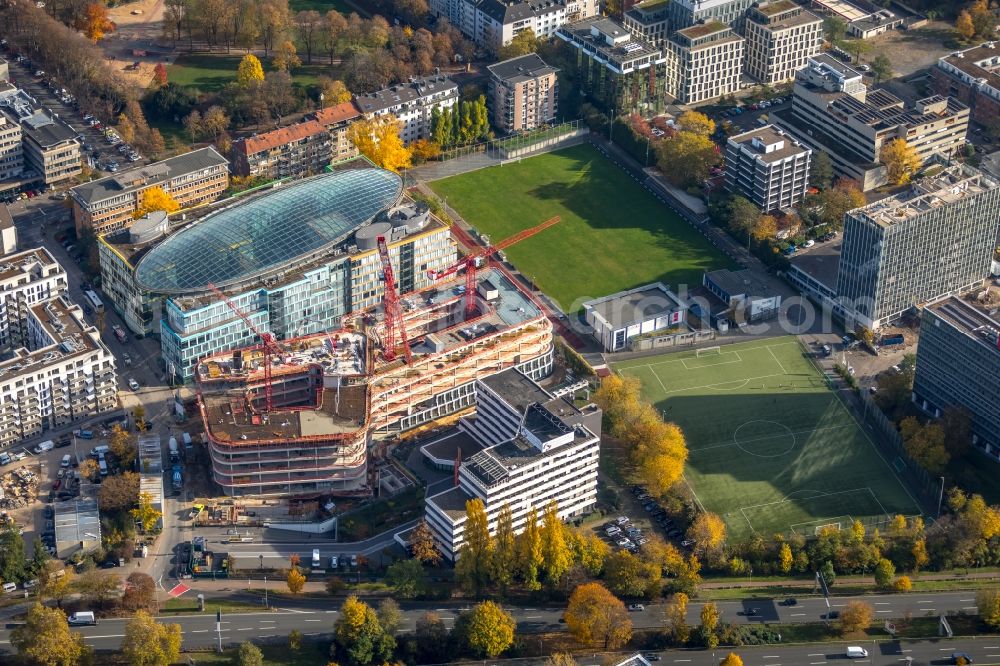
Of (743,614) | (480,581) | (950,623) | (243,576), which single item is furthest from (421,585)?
(950,623)

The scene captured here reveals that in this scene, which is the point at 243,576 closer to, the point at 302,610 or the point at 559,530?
the point at 302,610

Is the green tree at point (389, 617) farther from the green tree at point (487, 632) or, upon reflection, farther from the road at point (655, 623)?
the green tree at point (487, 632)

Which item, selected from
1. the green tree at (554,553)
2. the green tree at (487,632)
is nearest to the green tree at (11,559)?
the green tree at (487,632)

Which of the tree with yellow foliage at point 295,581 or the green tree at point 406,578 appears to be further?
the tree with yellow foliage at point 295,581

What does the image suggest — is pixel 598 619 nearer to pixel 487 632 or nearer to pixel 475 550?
pixel 487 632

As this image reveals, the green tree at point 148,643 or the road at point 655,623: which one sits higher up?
the green tree at point 148,643

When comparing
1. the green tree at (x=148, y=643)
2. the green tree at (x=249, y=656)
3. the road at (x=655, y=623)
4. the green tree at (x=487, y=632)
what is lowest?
the road at (x=655, y=623)

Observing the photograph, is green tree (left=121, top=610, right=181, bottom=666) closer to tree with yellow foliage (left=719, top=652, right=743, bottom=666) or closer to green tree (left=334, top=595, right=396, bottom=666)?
green tree (left=334, top=595, right=396, bottom=666)

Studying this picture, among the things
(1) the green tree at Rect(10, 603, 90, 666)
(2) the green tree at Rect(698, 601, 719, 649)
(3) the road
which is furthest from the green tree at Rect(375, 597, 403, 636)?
(2) the green tree at Rect(698, 601, 719, 649)
